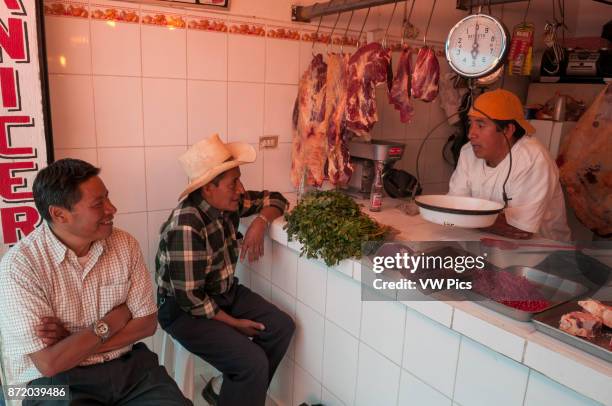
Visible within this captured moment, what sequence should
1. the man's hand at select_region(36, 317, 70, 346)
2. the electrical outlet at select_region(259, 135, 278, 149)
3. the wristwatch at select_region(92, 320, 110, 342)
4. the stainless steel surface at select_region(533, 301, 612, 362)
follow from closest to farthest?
1. the stainless steel surface at select_region(533, 301, 612, 362)
2. the man's hand at select_region(36, 317, 70, 346)
3. the wristwatch at select_region(92, 320, 110, 342)
4. the electrical outlet at select_region(259, 135, 278, 149)

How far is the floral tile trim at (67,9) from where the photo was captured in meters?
1.92

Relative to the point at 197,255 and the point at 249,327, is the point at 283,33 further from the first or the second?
the point at 249,327

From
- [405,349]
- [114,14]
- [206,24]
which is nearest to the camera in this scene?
[405,349]

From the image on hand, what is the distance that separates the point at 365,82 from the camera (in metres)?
2.20

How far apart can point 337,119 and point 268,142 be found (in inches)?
18.6

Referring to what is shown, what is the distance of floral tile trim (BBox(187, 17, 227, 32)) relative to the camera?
225cm

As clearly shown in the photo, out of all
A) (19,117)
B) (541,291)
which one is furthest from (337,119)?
(19,117)

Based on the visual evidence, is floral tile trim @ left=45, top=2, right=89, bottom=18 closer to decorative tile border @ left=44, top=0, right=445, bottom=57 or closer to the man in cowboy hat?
decorative tile border @ left=44, top=0, right=445, bottom=57

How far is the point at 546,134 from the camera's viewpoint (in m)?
3.31

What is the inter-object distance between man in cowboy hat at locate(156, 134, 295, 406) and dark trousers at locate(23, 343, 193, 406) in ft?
1.00

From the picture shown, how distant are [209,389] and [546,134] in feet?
9.27

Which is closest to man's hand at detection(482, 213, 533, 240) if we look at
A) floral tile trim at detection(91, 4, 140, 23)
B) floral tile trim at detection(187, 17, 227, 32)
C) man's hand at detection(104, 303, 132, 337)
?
man's hand at detection(104, 303, 132, 337)

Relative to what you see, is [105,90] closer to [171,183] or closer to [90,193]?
[171,183]

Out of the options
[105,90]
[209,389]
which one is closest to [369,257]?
[209,389]
